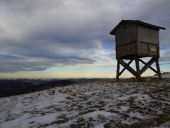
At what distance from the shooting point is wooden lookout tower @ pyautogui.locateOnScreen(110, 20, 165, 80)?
2441 centimetres

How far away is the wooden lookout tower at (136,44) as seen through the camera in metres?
24.4

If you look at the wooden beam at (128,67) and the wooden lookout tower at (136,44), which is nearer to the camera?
the wooden lookout tower at (136,44)

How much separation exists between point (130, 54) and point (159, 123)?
13943mm

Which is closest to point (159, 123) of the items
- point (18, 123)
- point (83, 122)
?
point (83, 122)

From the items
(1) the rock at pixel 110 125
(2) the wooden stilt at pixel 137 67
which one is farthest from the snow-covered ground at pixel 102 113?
(2) the wooden stilt at pixel 137 67

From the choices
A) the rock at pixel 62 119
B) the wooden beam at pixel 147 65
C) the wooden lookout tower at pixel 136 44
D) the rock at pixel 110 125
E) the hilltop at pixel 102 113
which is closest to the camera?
the rock at pixel 110 125

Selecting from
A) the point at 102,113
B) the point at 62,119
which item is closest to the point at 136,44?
the point at 102,113

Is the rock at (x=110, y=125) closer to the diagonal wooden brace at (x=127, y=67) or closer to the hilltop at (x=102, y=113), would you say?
the hilltop at (x=102, y=113)

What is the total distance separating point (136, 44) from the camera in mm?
24094

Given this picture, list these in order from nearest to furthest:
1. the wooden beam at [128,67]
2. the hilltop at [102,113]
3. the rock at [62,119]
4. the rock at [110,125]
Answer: the rock at [110,125]
the hilltop at [102,113]
the rock at [62,119]
the wooden beam at [128,67]

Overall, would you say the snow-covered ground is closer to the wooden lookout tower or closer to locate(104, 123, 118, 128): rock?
locate(104, 123, 118, 128): rock

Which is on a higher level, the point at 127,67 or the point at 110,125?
the point at 127,67

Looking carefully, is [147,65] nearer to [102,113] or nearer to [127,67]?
[127,67]

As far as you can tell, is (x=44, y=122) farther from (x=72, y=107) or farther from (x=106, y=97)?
(x=106, y=97)
